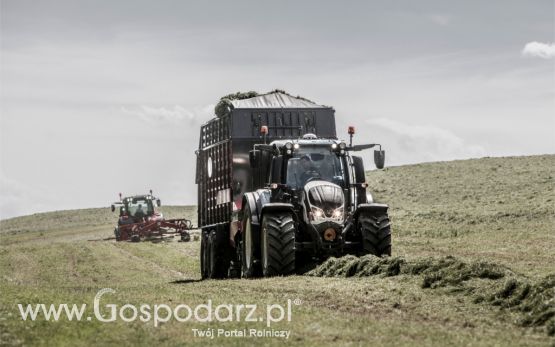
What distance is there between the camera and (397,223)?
45938 millimetres

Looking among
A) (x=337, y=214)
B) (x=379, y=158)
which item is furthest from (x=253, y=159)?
(x=379, y=158)

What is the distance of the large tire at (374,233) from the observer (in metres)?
21.5

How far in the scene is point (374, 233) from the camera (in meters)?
21.6

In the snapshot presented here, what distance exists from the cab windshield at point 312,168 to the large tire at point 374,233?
1.03 m

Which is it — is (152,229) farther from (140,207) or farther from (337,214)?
(337,214)

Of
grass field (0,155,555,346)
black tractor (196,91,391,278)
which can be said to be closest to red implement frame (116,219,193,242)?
grass field (0,155,555,346)

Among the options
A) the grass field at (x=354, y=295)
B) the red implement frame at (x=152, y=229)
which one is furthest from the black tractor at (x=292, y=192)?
the red implement frame at (x=152, y=229)

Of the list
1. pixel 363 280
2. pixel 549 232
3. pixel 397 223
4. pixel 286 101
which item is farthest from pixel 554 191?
pixel 363 280

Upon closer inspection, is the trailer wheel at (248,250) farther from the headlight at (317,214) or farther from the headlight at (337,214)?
the headlight at (337,214)

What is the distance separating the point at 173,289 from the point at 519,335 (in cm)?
860

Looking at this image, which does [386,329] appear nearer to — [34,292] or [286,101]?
[34,292]

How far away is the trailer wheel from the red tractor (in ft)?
81.7

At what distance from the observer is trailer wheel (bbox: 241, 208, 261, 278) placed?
21938 mm

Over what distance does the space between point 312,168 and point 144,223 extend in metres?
32.4
